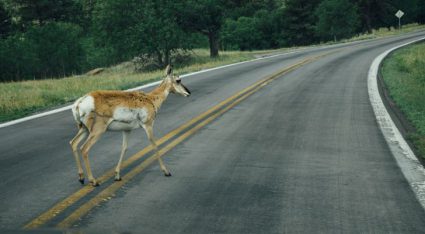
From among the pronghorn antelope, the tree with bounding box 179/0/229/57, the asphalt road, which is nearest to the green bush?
the tree with bounding box 179/0/229/57

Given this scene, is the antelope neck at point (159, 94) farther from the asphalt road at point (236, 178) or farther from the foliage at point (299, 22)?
the foliage at point (299, 22)

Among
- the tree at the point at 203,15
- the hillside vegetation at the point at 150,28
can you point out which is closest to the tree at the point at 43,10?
the hillside vegetation at the point at 150,28

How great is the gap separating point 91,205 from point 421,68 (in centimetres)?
2013

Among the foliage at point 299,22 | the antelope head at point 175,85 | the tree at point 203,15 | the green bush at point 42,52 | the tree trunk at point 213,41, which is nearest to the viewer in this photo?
the antelope head at point 175,85

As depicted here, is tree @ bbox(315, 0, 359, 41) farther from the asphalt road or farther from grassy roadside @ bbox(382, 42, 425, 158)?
the asphalt road

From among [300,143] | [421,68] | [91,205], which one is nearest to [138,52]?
[421,68]

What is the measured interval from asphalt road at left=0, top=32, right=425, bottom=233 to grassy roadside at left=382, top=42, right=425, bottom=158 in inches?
32.3

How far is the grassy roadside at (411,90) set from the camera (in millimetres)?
10190

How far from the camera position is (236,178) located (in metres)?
7.13

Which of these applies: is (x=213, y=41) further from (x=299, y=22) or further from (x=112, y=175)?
(x=299, y=22)

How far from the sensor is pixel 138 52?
44375 mm

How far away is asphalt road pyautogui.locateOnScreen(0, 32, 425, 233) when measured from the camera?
5.46 m

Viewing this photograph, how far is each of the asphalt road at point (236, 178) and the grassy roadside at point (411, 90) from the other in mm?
820

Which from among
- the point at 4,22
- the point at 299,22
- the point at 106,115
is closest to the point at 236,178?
the point at 106,115
